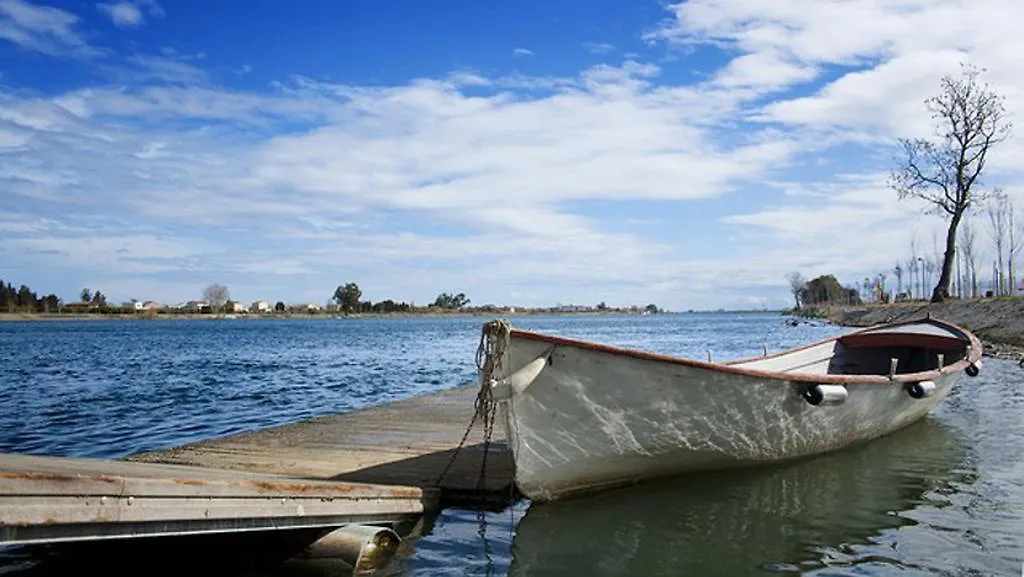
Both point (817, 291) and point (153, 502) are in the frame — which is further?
point (817, 291)

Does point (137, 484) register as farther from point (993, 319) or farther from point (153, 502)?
point (993, 319)

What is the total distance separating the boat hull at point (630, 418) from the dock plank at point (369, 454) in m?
0.72

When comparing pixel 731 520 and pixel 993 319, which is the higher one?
pixel 993 319

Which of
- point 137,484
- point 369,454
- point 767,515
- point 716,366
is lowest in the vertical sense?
point 767,515

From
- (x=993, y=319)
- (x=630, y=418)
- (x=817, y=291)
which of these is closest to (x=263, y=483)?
(x=630, y=418)

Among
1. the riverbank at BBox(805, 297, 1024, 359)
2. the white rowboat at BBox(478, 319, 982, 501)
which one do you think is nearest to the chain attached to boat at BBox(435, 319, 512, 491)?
the white rowboat at BBox(478, 319, 982, 501)

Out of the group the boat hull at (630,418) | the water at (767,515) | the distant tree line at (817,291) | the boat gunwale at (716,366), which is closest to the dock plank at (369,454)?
the water at (767,515)

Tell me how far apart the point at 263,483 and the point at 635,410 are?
9.99ft

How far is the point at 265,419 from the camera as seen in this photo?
1355cm

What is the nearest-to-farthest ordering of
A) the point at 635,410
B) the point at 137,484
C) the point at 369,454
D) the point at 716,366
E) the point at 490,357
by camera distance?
the point at 137,484 < the point at 490,357 < the point at 635,410 < the point at 716,366 < the point at 369,454

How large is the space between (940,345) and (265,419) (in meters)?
11.5

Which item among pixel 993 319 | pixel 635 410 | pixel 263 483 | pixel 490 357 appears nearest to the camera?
pixel 263 483

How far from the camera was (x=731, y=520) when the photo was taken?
641cm

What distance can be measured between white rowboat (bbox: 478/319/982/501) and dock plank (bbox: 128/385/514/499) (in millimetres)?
782
